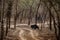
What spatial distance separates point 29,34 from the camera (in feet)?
14.9

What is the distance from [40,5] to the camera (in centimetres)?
471

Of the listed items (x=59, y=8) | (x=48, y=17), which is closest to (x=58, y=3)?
(x=59, y=8)

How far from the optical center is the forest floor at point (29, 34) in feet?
13.9

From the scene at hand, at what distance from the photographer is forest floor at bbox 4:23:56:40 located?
4.24 m

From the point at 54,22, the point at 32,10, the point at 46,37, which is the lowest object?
the point at 46,37

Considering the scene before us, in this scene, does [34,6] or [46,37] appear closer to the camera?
[46,37]

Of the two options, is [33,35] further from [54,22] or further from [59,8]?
[59,8]

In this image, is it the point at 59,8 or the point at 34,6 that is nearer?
the point at 59,8

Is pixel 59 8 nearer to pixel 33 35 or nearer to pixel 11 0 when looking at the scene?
pixel 33 35

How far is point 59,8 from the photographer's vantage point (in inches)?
174

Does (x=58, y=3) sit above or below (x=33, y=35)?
above

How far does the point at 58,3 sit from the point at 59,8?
15 centimetres

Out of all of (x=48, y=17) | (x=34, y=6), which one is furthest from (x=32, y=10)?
(x=48, y=17)

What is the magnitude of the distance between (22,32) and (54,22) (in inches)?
34.6
